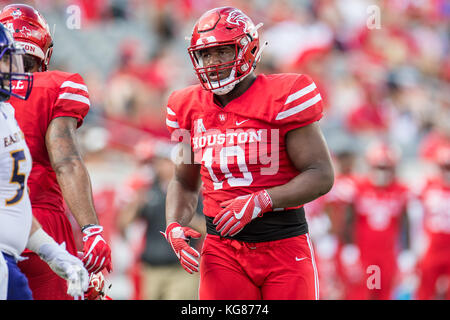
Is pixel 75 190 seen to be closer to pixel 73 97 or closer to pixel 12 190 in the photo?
pixel 73 97

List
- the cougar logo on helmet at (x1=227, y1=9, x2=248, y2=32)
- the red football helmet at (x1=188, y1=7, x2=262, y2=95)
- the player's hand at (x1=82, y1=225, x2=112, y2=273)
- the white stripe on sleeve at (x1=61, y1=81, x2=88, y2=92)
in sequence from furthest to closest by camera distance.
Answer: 1. the cougar logo on helmet at (x1=227, y1=9, x2=248, y2=32)
2. the red football helmet at (x1=188, y1=7, x2=262, y2=95)
3. the white stripe on sleeve at (x1=61, y1=81, x2=88, y2=92)
4. the player's hand at (x1=82, y1=225, x2=112, y2=273)

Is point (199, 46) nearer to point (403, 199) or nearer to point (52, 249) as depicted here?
point (52, 249)

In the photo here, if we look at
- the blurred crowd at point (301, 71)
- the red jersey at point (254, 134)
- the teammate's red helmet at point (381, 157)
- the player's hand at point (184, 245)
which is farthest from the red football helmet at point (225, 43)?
the teammate's red helmet at point (381, 157)

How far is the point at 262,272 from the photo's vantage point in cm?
327

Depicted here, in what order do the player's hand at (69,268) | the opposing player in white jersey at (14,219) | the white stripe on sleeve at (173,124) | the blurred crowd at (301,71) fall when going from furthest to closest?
1. the blurred crowd at (301,71)
2. the white stripe on sleeve at (173,124)
3. the player's hand at (69,268)
4. the opposing player in white jersey at (14,219)

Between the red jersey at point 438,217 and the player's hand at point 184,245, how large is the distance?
4354 millimetres

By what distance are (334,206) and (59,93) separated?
5.33 metres

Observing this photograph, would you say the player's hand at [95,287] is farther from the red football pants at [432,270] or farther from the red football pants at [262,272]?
the red football pants at [432,270]

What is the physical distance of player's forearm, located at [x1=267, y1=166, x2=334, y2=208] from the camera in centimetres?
322

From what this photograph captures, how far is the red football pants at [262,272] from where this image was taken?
128 inches

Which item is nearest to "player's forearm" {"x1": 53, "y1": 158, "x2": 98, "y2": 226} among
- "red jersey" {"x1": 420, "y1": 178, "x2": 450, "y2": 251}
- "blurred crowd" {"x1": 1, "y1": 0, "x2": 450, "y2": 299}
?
"blurred crowd" {"x1": 1, "y1": 0, "x2": 450, "y2": 299}

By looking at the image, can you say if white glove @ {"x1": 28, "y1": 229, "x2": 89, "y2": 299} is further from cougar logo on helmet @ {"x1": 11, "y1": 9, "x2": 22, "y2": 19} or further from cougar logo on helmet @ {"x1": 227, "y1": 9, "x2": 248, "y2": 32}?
cougar logo on helmet @ {"x1": 227, "y1": 9, "x2": 248, "y2": 32}

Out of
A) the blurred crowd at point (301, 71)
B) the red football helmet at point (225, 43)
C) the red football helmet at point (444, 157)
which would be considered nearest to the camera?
the red football helmet at point (225, 43)

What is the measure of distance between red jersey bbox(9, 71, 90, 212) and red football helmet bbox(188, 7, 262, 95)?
1.99 feet
